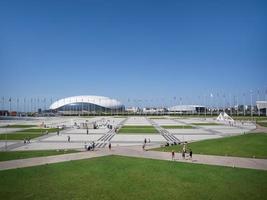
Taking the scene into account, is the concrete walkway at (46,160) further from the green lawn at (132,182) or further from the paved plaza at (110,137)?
the paved plaza at (110,137)

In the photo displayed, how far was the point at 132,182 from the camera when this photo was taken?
1642 cm

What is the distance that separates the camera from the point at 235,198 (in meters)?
13.6

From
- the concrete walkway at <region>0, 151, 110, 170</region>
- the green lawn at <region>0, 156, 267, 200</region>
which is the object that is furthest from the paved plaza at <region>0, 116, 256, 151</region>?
the green lawn at <region>0, 156, 267, 200</region>

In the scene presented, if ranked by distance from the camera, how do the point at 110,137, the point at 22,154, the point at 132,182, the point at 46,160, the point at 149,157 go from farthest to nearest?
the point at 110,137 < the point at 22,154 < the point at 149,157 < the point at 46,160 < the point at 132,182

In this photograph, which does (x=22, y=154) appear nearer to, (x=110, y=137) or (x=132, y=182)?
(x=132, y=182)

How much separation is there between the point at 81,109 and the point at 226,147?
170 meters

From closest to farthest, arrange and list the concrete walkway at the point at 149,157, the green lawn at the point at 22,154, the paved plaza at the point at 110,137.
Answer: the concrete walkway at the point at 149,157
the green lawn at the point at 22,154
the paved plaza at the point at 110,137

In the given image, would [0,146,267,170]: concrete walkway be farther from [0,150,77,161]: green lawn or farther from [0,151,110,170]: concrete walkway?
[0,150,77,161]: green lawn

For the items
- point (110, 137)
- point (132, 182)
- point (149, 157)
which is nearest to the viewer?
point (132, 182)

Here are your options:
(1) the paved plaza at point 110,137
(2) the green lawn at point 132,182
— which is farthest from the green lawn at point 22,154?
(2) the green lawn at point 132,182

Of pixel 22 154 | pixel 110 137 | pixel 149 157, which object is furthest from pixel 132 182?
pixel 110 137

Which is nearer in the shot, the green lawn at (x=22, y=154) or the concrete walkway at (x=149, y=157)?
the concrete walkway at (x=149, y=157)

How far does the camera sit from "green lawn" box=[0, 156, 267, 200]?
1409 cm

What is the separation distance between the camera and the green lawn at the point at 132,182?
14094 millimetres
